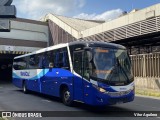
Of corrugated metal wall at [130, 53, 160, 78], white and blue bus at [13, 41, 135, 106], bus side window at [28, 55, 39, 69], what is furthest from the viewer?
corrugated metal wall at [130, 53, 160, 78]

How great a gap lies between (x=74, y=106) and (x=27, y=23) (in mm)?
33123

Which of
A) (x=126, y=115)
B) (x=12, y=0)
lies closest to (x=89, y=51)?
(x=126, y=115)

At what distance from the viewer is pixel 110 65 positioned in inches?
473

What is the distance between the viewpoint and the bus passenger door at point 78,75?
41.5ft

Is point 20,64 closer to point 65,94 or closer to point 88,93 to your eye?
point 65,94

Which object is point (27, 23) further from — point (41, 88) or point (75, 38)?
point (41, 88)

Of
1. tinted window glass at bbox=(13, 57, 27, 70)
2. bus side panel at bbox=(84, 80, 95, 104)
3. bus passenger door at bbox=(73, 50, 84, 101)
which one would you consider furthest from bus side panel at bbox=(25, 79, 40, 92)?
bus side panel at bbox=(84, 80, 95, 104)

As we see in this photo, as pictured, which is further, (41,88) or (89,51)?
(41,88)

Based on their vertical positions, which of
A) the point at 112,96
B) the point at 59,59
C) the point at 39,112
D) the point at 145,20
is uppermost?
the point at 145,20

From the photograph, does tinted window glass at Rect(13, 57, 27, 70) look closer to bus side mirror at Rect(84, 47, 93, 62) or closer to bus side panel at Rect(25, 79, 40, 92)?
bus side panel at Rect(25, 79, 40, 92)

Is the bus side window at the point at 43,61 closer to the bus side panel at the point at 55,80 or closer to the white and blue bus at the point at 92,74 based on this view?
the bus side panel at the point at 55,80

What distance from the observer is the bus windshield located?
11.8m

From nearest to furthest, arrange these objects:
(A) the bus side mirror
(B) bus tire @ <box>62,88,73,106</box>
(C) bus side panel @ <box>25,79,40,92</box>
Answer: (A) the bus side mirror, (B) bus tire @ <box>62,88,73,106</box>, (C) bus side panel @ <box>25,79,40,92</box>

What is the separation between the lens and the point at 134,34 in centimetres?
2692
